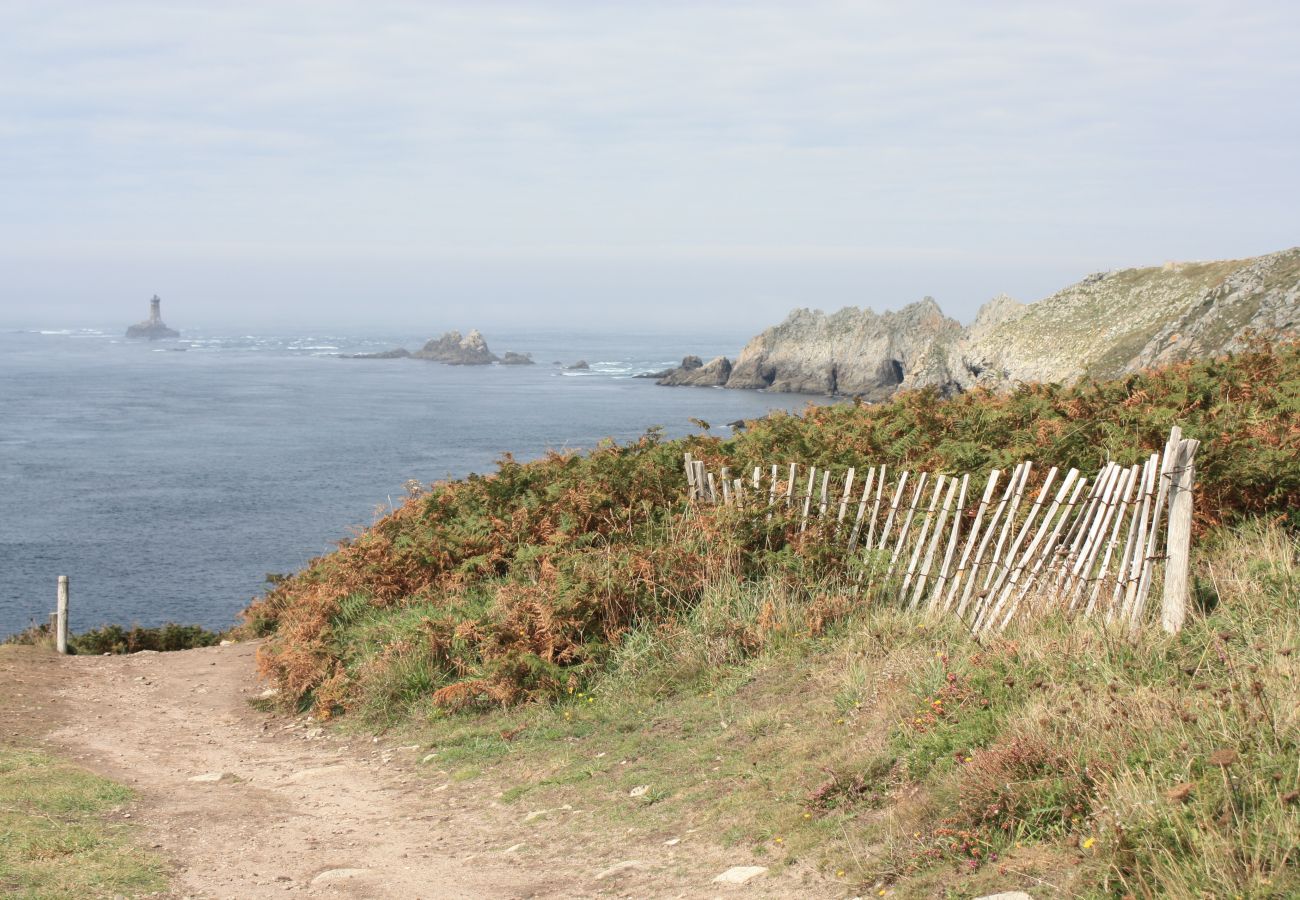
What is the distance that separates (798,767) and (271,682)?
7.57 m

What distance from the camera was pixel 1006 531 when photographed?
335 inches

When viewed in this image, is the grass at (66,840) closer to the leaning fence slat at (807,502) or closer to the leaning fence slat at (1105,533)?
the leaning fence slat at (807,502)

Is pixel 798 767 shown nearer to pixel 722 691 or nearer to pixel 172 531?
pixel 722 691

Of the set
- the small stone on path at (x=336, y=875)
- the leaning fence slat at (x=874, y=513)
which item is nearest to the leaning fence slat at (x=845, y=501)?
the leaning fence slat at (x=874, y=513)

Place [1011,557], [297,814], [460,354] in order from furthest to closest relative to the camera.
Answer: [460,354], [1011,557], [297,814]

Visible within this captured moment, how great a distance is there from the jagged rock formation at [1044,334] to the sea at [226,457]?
6.18 metres

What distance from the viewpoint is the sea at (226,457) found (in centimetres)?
3841

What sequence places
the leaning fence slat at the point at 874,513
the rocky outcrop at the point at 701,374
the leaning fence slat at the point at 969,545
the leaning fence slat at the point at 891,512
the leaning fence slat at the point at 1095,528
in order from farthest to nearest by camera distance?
the rocky outcrop at the point at 701,374 < the leaning fence slat at the point at 874,513 < the leaning fence slat at the point at 891,512 < the leaning fence slat at the point at 969,545 < the leaning fence slat at the point at 1095,528

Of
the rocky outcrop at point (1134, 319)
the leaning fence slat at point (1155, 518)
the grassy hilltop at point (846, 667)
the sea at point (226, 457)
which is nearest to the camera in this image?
the grassy hilltop at point (846, 667)

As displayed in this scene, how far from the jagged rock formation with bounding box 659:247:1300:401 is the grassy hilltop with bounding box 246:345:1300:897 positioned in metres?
3.32

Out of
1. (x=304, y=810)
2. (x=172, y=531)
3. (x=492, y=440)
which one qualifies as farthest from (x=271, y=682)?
(x=492, y=440)

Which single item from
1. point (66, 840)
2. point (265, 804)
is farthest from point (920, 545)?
point (66, 840)

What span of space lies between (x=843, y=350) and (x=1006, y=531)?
109m

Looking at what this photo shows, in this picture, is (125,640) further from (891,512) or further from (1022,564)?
(1022,564)
